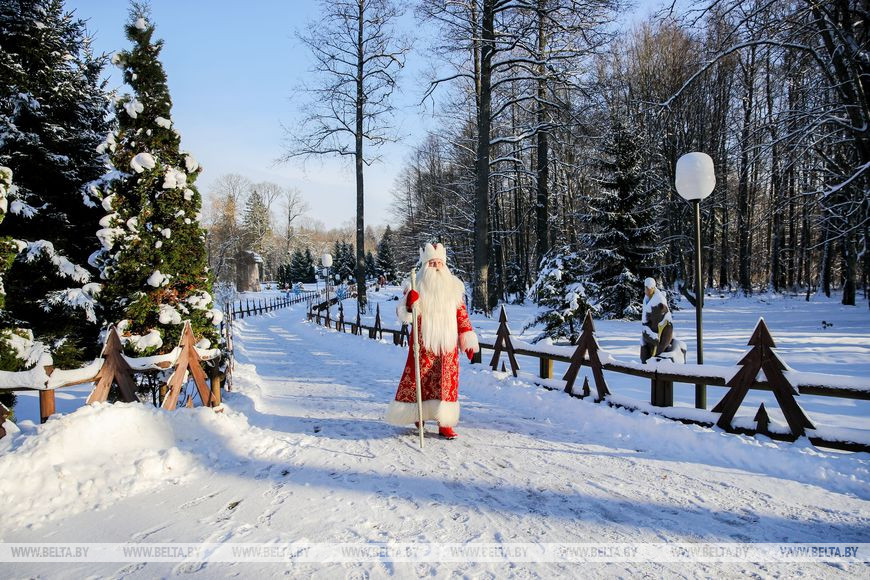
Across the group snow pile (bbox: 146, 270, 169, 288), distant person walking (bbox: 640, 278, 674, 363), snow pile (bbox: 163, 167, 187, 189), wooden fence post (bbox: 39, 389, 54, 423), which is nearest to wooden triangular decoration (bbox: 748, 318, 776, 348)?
distant person walking (bbox: 640, 278, 674, 363)

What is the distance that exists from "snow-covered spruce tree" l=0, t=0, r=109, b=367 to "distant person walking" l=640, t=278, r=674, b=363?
959 cm

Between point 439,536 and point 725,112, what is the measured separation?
92.8ft

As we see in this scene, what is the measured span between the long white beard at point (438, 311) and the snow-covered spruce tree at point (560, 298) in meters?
6.20

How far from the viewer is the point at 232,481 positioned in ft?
12.6

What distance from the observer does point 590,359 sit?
20.3 ft

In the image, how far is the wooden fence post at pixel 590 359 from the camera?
5.95m

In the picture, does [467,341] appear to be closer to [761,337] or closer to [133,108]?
[761,337]

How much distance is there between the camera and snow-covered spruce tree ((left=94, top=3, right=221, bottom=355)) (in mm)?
7113

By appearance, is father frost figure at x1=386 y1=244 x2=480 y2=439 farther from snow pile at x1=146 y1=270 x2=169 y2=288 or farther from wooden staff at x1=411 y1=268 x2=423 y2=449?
snow pile at x1=146 y1=270 x2=169 y2=288

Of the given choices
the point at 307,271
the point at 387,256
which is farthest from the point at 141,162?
the point at 307,271

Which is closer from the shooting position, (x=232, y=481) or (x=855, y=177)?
(x=232, y=481)

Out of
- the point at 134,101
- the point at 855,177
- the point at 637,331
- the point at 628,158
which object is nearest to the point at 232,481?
the point at 134,101

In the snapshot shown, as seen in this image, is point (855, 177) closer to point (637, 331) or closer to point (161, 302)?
point (637, 331)

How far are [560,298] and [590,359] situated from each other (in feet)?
16.2
